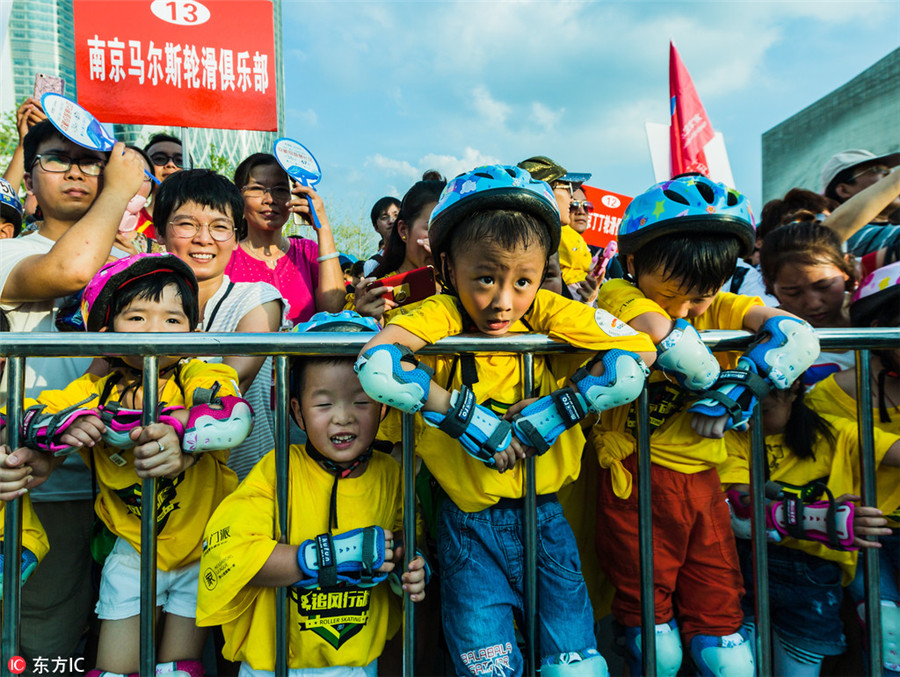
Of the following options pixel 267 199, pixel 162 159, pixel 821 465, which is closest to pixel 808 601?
pixel 821 465

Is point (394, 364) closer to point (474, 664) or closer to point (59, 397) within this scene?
point (474, 664)

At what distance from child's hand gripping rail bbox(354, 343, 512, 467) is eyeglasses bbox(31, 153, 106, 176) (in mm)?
1902

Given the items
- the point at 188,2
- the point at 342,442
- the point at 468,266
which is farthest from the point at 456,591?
the point at 188,2

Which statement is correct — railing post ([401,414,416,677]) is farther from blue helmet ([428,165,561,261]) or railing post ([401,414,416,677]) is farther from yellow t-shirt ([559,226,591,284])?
yellow t-shirt ([559,226,591,284])

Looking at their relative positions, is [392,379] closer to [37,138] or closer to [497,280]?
[497,280]

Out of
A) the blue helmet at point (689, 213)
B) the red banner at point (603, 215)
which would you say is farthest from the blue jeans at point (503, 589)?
the red banner at point (603, 215)

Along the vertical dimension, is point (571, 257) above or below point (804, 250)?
above

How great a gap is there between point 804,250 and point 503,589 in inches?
81.5

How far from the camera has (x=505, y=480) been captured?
2021 millimetres

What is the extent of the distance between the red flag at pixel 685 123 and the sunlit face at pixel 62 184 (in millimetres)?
5402

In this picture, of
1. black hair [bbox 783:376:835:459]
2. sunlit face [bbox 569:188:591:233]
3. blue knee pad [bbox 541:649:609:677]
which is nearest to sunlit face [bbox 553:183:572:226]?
sunlit face [bbox 569:188:591:233]

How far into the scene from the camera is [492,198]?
1.98 metres

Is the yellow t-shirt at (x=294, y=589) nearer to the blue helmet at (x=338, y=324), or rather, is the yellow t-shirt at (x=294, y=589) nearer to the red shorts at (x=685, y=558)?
the blue helmet at (x=338, y=324)

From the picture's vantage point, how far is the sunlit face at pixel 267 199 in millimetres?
3527
